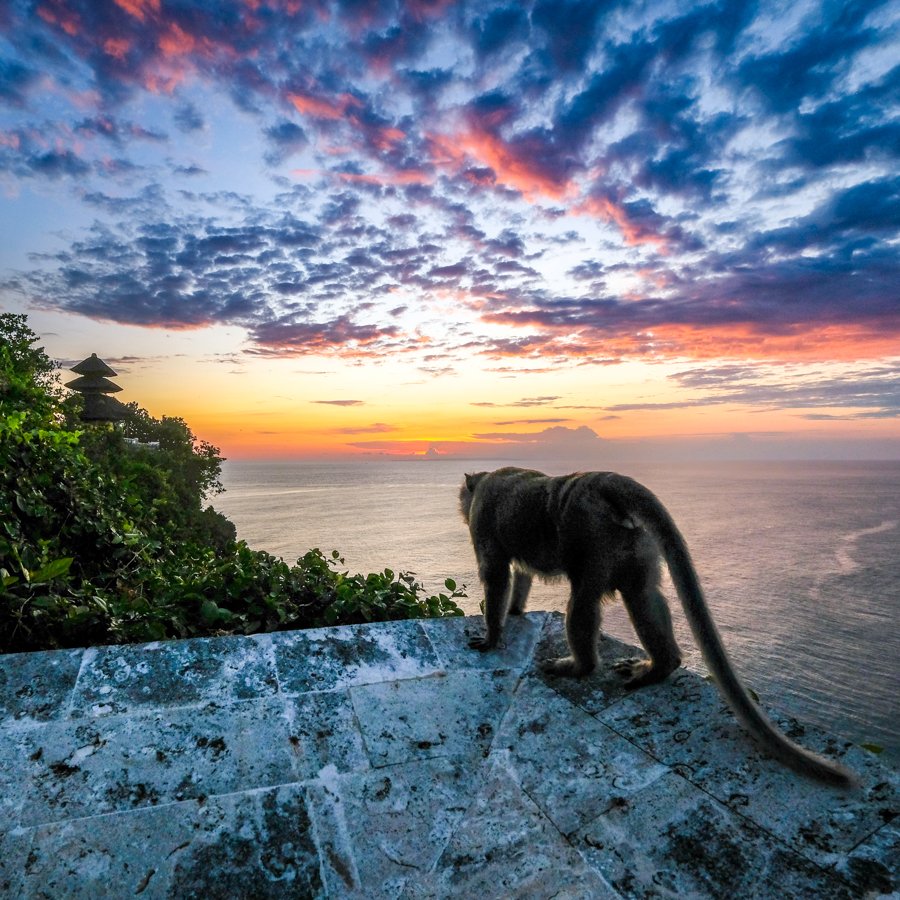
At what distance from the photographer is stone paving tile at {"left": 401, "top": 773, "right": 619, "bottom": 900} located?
2.40 metres

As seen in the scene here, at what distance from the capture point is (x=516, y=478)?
15.9ft

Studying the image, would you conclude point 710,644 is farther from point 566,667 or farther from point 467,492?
point 467,492

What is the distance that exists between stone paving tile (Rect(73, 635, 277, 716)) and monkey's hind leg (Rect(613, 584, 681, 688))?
7.89 ft

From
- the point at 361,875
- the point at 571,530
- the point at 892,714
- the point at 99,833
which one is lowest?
the point at 892,714

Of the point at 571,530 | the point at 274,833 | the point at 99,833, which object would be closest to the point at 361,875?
the point at 274,833

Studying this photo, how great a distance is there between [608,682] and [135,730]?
9.60 ft

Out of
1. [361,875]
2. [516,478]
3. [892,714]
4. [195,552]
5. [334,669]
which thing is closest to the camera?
[361,875]

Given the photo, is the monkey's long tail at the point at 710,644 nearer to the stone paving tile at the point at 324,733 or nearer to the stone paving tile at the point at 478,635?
the stone paving tile at the point at 478,635

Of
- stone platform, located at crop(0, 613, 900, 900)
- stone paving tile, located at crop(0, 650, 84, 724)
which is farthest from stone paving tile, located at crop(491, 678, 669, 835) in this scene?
stone paving tile, located at crop(0, 650, 84, 724)

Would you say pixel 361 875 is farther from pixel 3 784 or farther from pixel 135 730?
pixel 3 784

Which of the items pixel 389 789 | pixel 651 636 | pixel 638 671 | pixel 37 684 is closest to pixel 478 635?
pixel 638 671

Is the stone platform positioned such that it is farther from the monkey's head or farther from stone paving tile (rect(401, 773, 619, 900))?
the monkey's head

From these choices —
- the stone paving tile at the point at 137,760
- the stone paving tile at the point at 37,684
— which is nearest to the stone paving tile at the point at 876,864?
the stone paving tile at the point at 137,760

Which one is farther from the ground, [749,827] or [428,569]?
[749,827]
